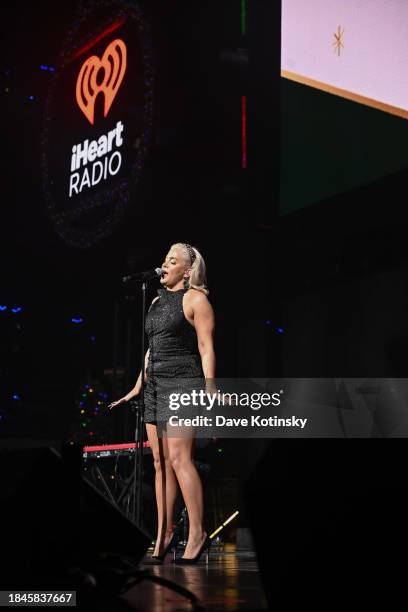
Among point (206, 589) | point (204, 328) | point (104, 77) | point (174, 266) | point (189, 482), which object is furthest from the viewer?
point (104, 77)

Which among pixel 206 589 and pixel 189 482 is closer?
pixel 206 589

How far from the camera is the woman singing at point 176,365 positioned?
143 inches

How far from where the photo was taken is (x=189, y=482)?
11.8 feet

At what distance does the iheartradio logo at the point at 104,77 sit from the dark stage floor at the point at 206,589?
4.17 m

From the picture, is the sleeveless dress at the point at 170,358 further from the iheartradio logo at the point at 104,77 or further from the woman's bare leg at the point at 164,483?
the iheartradio logo at the point at 104,77

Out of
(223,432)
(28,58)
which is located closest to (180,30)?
(28,58)

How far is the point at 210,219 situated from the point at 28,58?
9.06ft

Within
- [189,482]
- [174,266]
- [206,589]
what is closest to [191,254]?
[174,266]

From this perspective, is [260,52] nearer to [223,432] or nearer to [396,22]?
[396,22]

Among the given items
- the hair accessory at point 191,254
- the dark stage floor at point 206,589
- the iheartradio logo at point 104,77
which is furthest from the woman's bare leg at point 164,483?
the iheartradio logo at point 104,77

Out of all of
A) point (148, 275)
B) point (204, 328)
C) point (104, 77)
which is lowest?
point (204, 328)

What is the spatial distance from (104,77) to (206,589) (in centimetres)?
519

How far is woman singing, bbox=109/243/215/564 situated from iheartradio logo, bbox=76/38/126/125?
305 cm

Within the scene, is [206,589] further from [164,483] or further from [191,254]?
[191,254]
